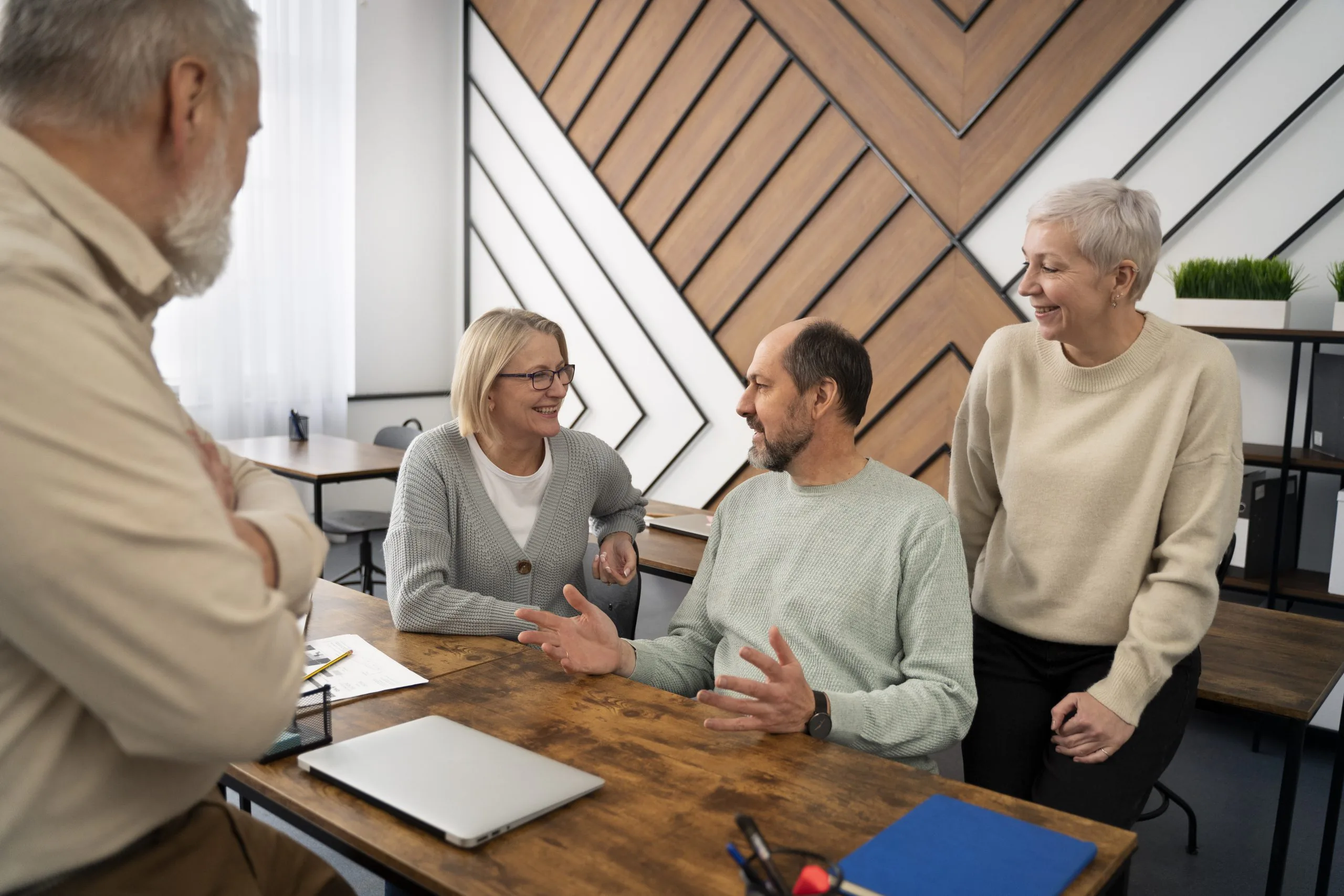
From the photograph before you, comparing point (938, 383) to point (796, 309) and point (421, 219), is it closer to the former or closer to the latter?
point (796, 309)

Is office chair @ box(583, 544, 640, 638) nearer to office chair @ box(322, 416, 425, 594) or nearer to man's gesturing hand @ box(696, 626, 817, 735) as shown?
man's gesturing hand @ box(696, 626, 817, 735)

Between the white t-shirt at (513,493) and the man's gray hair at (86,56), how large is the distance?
4.89 feet

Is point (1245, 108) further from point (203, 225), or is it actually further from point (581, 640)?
point (203, 225)

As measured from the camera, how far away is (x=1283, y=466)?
11.1 ft

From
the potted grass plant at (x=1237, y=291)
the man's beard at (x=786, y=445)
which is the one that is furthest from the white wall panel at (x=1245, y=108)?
the man's beard at (x=786, y=445)

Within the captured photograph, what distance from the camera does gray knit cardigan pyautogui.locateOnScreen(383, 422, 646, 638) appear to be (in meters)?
1.97

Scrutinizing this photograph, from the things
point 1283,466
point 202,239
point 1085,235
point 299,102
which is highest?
point 299,102

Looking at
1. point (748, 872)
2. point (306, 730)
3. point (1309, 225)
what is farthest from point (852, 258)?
point (748, 872)

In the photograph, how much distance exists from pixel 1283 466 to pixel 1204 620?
73.9 inches

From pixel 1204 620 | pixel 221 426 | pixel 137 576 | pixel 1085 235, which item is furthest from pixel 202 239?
pixel 221 426

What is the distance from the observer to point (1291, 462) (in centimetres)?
339

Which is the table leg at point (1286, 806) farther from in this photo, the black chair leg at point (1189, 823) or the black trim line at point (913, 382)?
the black trim line at point (913, 382)

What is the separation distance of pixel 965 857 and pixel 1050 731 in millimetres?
1018

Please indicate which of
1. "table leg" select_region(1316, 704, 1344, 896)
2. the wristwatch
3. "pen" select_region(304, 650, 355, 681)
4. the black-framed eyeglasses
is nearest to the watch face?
the wristwatch
